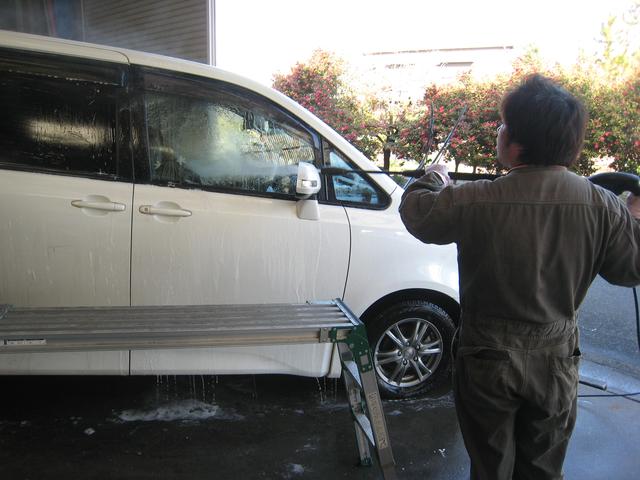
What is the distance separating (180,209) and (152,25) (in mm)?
7119

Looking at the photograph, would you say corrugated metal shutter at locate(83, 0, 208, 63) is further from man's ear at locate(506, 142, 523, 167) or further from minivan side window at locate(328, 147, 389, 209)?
man's ear at locate(506, 142, 523, 167)

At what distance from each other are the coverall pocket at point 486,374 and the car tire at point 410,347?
119 cm

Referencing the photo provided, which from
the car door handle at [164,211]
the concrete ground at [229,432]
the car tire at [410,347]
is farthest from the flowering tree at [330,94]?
the car door handle at [164,211]

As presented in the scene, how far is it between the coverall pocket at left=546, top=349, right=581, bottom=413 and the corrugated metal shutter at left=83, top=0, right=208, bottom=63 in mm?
7780

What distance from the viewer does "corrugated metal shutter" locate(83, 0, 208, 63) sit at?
7930 millimetres

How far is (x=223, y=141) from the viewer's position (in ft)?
8.69

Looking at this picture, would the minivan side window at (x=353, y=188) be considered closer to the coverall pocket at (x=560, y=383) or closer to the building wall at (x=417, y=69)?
the coverall pocket at (x=560, y=383)

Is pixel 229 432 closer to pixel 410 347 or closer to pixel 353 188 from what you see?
pixel 410 347

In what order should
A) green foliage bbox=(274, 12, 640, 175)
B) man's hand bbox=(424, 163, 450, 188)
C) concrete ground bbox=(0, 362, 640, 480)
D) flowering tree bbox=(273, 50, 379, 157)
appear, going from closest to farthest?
1. man's hand bbox=(424, 163, 450, 188)
2. concrete ground bbox=(0, 362, 640, 480)
3. green foliage bbox=(274, 12, 640, 175)
4. flowering tree bbox=(273, 50, 379, 157)

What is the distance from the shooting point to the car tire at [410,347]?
2.80 meters

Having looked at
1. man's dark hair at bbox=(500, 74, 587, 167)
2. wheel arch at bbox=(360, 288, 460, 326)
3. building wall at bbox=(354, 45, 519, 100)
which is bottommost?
wheel arch at bbox=(360, 288, 460, 326)

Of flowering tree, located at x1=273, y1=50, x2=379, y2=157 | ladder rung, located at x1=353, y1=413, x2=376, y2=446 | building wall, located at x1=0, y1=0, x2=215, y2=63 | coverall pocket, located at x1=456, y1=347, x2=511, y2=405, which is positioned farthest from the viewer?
flowering tree, located at x1=273, y1=50, x2=379, y2=157

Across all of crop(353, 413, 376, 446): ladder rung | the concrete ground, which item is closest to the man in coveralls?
crop(353, 413, 376, 446): ladder rung

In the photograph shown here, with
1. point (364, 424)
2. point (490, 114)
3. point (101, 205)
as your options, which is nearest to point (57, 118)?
point (101, 205)
